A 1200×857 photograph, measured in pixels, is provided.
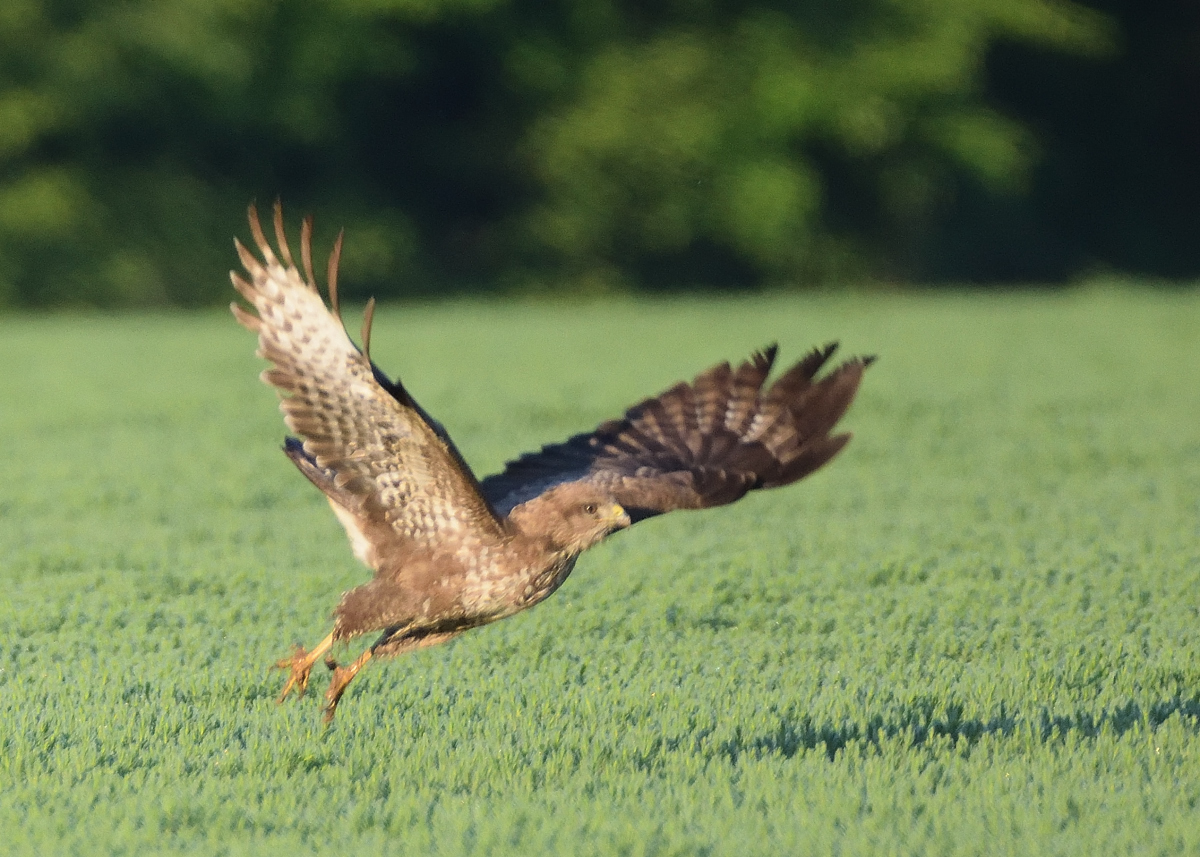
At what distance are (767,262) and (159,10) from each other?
644 cm

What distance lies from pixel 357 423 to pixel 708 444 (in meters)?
0.87

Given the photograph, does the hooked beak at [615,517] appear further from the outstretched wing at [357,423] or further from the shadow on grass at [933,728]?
the shadow on grass at [933,728]

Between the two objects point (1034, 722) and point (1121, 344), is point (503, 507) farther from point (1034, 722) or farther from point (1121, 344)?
point (1121, 344)

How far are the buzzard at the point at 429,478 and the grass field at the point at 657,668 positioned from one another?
0.24 metres

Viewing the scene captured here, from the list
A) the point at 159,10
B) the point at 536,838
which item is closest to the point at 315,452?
the point at 536,838

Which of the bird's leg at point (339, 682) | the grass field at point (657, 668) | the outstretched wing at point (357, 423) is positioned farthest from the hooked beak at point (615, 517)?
the bird's leg at point (339, 682)

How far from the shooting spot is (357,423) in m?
3.00

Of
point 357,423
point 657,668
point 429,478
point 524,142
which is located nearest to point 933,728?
point 657,668

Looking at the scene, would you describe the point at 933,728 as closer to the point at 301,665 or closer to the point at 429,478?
the point at 429,478

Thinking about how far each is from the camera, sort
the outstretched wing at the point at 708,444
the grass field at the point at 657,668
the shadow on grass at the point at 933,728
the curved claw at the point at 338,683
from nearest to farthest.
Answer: the grass field at the point at 657,668, the shadow on grass at the point at 933,728, the curved claw at the point at 338,683, the outstretched wing at the point at 708,444

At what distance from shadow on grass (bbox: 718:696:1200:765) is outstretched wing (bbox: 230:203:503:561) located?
0.60 meters

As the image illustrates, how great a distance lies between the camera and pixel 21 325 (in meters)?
13.2

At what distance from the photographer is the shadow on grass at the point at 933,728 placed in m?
3.06

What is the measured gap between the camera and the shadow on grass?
10.0 feet
